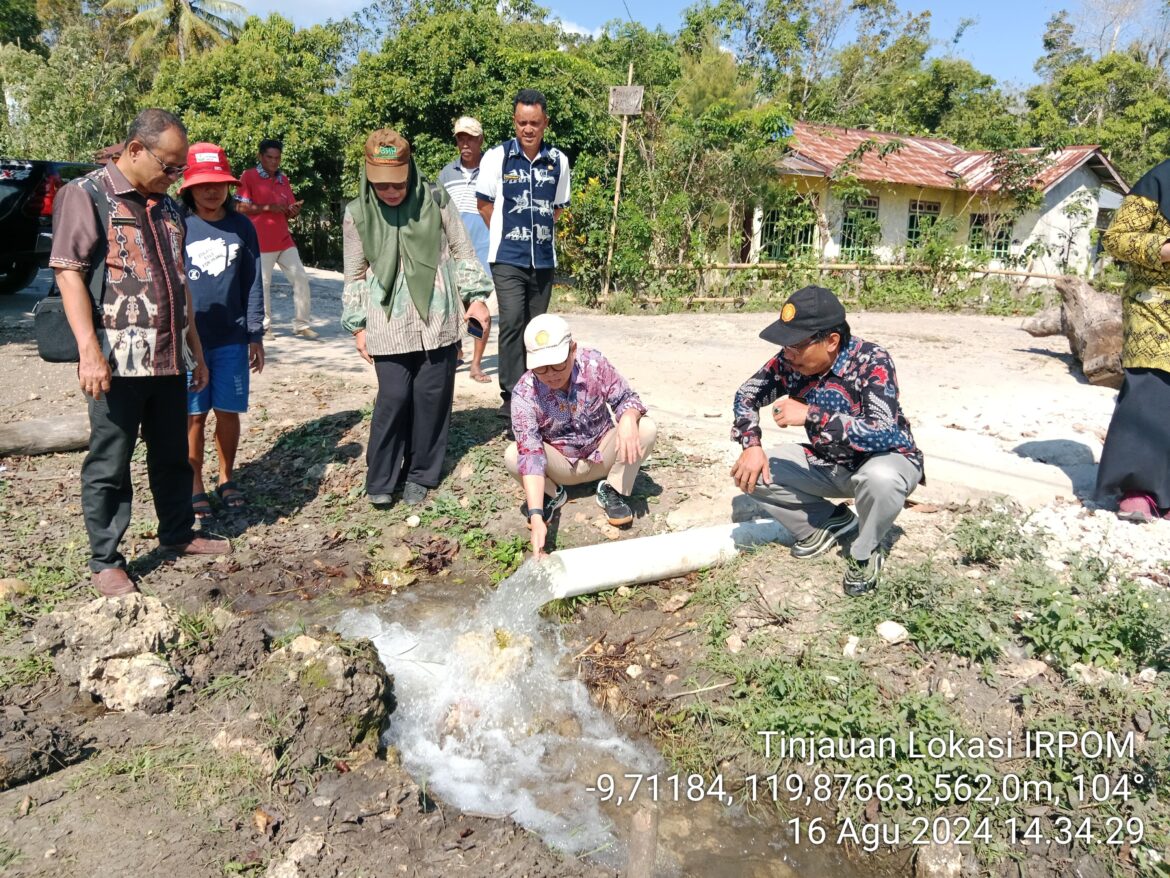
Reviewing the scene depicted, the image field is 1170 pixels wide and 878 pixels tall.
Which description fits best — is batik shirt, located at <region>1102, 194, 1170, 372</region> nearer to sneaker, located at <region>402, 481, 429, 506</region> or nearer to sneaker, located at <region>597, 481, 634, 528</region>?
sneaker, located at <region>597, 481, 634, 528</region>

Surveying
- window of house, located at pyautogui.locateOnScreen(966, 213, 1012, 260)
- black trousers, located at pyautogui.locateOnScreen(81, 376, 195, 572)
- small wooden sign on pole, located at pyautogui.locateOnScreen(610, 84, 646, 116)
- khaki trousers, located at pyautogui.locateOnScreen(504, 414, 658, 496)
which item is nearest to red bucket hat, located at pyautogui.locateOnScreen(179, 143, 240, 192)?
black trousers, located at pyautogui.locateOnScreen(81, 376, 195, 572)

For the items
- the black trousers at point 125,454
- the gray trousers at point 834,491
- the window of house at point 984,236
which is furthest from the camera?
the window of house at point 984,236

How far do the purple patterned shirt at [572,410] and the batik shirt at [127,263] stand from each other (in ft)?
5.17

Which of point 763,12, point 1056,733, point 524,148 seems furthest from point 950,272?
point 763,12

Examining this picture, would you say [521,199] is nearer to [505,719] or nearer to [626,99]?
[505,719]

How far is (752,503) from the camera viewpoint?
4523 mm

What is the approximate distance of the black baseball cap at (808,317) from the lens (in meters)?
3.33

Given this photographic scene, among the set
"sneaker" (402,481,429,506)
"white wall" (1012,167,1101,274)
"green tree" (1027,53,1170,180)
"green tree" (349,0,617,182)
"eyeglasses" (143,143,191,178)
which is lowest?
"sneaker" (402,481,429,506)

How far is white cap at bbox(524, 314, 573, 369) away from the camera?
386 centimetres

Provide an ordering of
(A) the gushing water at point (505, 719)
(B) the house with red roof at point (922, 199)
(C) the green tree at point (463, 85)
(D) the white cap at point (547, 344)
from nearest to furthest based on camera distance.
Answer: (A) the gushing water at point (505, 719) < (D) the white cap at point (547, 344) < (C) the green tree at point (463, 85) < (B) the house with red roof at point (922, 199)

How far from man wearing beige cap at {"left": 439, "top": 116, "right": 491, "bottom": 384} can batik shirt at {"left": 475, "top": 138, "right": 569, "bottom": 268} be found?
0.96 m

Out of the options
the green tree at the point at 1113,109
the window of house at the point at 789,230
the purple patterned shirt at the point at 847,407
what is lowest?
the purple patterned shirt at the point at 847,407

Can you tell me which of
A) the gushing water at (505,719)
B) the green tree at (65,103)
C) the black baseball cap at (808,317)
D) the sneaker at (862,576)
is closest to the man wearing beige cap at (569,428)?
the gushing water at (505,719)

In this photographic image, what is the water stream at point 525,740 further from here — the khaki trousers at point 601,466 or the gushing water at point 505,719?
the khaki trousers at point 601,466
